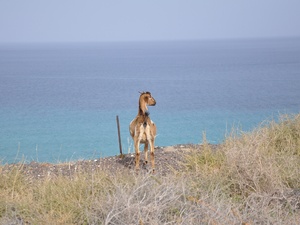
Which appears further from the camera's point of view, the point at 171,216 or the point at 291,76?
the point at 291,76

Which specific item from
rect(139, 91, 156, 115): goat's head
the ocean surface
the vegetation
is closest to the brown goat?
rect(139, 91, 156, 115): goat's head

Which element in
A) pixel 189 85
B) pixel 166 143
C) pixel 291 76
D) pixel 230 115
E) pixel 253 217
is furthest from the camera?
pixel 291 76

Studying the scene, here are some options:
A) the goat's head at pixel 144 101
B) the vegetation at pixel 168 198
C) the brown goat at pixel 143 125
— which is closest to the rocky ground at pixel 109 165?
the brown goat at pixel 143 125

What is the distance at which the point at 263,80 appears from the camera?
62.6 m

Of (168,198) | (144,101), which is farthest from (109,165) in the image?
(168,198)

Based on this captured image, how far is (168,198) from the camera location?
6.22 metres

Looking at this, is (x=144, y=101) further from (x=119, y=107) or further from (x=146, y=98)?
(x=119, y=107)

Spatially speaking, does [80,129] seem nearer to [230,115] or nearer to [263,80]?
[230,115]

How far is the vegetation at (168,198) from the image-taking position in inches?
234

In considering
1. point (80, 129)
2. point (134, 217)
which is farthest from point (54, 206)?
point (80, 129)

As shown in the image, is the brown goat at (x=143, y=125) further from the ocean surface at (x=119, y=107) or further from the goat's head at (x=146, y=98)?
the ocean surface at (x=119, y=107)

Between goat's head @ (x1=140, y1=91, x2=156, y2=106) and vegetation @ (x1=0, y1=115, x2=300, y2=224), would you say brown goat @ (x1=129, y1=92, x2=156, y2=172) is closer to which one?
goat's head @ (x1=140, y1=91, x2=156, y2=106)

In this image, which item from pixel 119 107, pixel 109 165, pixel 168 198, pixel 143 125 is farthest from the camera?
pixel 119 107

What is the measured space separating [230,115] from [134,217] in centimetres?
3204
